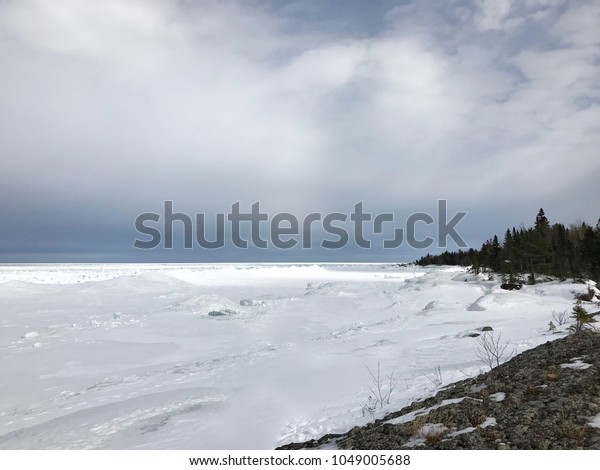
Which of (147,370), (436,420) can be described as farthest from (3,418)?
(436,420)

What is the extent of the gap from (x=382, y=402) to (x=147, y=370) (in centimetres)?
762

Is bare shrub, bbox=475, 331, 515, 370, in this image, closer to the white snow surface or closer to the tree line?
the white snow surface

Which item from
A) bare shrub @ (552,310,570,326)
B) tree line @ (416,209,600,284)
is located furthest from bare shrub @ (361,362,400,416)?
tree line @ (416,209,600,284)

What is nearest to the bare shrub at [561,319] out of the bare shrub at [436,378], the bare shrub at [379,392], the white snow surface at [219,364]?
the white snow surface at [219,364]

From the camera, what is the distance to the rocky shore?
442cm

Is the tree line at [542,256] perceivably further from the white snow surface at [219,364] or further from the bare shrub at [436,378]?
the bare shrub at [436,378]

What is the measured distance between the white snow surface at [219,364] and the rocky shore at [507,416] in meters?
1.19

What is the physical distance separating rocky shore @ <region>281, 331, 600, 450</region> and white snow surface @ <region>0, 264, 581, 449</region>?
119 centimetres

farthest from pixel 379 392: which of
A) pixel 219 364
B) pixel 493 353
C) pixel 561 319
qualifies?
pixel 561 319

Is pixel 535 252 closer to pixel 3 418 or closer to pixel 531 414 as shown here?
pixel 531 414

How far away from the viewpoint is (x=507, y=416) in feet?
16.5

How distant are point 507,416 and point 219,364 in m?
8.92

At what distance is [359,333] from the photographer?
653 inches

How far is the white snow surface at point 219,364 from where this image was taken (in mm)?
7275
